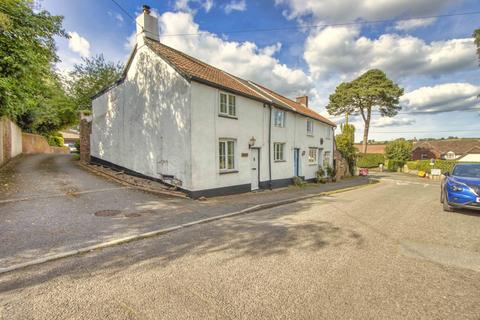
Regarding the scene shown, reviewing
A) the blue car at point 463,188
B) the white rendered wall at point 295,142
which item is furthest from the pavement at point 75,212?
the blue car at point 463,188

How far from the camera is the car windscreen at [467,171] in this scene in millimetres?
8464

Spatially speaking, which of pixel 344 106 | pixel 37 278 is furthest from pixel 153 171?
pixel 344 106

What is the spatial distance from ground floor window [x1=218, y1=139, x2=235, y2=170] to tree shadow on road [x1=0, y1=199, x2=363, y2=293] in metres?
4.56

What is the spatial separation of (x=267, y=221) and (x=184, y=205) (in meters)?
3.43

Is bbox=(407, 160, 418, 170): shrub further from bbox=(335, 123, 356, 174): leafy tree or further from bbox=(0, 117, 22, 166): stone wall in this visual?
bbox=(0, 117, 22, 166): stone wall

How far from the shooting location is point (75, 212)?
706cm

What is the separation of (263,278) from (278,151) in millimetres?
12537

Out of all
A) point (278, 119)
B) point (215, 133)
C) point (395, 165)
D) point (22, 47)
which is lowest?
point (395, 165)

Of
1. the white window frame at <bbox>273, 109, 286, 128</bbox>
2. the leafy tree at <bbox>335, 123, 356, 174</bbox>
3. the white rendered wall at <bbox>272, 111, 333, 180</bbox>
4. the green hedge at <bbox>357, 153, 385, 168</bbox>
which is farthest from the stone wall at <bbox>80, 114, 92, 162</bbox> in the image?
the green hedge at <bbox>357, 153, 385, 168</bbox>

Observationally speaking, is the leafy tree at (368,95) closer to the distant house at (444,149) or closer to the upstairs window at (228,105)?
the distant house at (444,149)

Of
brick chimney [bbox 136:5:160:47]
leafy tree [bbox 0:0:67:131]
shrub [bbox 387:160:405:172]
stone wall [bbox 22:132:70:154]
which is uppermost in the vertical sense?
brick chimney [bbox 136:5:160:47]

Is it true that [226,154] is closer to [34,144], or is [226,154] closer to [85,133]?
[85,133]

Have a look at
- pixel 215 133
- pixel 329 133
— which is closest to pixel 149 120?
pixel 215 133

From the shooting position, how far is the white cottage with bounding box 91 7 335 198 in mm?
10398
